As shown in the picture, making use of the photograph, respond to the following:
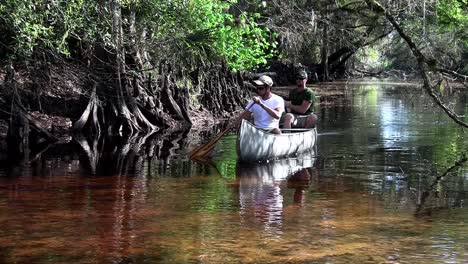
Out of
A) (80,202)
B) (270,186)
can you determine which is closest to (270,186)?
(270,186)

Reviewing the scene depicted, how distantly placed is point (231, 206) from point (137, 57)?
9.69 metres

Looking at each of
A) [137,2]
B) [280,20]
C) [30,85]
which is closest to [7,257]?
[137,2]

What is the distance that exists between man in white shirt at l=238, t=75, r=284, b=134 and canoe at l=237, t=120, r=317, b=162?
24 cm

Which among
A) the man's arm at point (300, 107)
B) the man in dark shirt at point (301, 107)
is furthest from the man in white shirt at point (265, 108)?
the man's arm at point (300, 107)

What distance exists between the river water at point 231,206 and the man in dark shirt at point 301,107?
27.3 inches

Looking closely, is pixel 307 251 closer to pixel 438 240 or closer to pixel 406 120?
pixel 438 240

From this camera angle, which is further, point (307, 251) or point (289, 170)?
point (289, 170)

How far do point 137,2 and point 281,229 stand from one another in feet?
23.2

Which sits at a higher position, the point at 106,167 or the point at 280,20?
Answer: the point at 280,20

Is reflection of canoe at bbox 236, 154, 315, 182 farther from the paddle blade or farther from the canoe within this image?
the paddle blade

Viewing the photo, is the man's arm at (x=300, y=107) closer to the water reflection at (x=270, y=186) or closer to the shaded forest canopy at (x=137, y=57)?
the water reflection at (x=270, y=186)

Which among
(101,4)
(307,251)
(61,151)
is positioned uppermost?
(101,4)

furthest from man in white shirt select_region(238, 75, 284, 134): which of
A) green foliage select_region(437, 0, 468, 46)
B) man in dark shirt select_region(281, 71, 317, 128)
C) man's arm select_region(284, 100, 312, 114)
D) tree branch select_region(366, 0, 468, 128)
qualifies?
A: green foliage select_region(437, 0, 468, 46)

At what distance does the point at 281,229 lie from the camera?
6.91 metres
